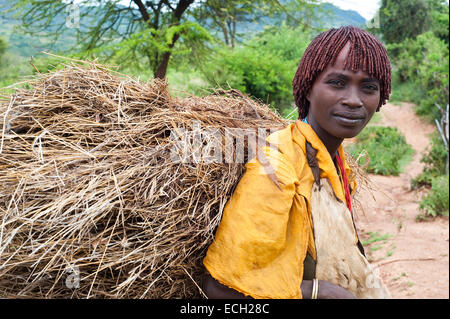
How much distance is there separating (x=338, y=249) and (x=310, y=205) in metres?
0.19

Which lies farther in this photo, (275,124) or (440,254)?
(440,254)

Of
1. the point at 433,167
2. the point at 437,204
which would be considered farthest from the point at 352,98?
the point at 433,167

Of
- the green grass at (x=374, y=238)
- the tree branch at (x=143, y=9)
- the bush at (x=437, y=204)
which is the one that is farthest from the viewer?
the tree branch at (x=143, y=9)

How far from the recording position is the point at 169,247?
126 centimetres

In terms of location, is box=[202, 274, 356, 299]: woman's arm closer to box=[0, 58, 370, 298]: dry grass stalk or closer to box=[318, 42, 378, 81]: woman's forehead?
box=[0, 58, 370, 298]: dry grass stalk

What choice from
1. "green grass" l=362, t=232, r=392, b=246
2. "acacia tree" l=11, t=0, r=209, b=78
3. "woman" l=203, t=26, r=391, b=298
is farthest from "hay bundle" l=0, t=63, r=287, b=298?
"acacia tree" l=11, t=0, r=209, b=78

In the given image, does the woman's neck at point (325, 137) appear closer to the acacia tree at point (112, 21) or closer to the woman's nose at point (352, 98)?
the woman's nose at point (352, 98)

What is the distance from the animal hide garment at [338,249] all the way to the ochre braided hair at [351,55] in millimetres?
384

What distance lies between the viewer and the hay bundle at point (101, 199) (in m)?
1.19

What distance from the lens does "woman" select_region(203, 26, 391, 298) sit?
1.21 metres

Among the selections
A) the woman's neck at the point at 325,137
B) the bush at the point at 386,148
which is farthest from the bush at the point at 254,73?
the woman's neck at the point at 325,137
